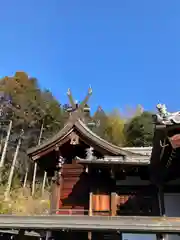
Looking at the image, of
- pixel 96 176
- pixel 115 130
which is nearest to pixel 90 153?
pixel 96 176

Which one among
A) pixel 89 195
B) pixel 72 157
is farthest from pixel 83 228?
pixel 72 157

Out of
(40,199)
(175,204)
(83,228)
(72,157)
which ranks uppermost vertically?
(40,199)

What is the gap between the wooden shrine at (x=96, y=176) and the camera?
9.81 m

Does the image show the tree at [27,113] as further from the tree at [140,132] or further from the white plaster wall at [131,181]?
the white plaster wall at [131,181]

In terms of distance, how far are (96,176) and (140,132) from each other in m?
27.2

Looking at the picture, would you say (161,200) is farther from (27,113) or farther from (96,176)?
(27,113)

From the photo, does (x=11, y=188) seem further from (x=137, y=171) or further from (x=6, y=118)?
(x=137, y=171)

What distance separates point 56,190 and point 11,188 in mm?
21702

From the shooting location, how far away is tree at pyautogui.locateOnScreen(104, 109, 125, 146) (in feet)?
136

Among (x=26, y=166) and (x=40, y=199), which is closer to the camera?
(x=40, y=199)

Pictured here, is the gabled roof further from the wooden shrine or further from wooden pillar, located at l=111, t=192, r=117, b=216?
wooden pillar, located at l=111, t=192, r=117, b=216

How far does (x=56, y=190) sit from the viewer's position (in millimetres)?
10938

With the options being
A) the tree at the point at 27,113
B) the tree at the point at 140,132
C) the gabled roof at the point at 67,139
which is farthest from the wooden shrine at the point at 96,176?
the tree at the point at 140,132

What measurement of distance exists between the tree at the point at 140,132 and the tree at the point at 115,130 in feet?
6.00
